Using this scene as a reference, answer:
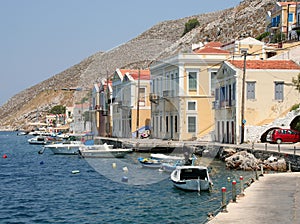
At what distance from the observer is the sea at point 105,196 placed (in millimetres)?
23469

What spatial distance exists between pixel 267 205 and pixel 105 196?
11362 mm

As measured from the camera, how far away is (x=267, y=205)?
770 inches

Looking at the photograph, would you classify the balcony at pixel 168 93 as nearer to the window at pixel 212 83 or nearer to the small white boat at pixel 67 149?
the window at pixel 212 83

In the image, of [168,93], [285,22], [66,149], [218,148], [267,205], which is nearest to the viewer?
[267,205]

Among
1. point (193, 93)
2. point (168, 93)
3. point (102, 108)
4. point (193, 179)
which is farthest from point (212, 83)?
point (102, 108)

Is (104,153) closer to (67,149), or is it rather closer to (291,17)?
(67,149)

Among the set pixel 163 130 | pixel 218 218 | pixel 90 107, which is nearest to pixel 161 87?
pixel 163 130

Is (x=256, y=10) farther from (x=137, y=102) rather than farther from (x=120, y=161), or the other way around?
(x=120, y=161)

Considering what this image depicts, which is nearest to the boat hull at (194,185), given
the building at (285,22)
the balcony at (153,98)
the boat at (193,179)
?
the boat at (193,179)

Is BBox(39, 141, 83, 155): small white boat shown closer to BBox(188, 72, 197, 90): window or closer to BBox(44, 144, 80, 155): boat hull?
BBox(44, 144, 80, 155): boat hull

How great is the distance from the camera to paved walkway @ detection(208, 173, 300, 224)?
17234 mm

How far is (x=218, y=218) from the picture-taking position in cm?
1752

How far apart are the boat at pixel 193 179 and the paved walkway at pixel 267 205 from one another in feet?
11.7

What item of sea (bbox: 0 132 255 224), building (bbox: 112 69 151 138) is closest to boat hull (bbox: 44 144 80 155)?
building (bbox: 112 69 151 138)
